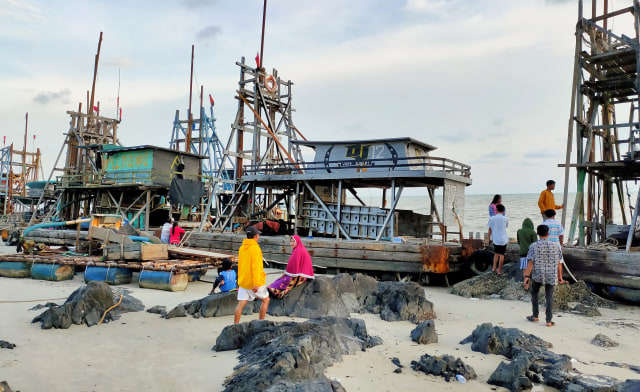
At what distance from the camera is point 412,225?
2009 centimetres

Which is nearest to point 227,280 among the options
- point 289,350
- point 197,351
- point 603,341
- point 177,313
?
point 177,313

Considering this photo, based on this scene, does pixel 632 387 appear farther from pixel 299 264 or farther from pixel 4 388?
pixel 4 388

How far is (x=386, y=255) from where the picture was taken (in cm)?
1505

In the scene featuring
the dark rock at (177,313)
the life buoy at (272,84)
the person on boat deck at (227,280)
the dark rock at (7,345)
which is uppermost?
the life buoy at (272,84)

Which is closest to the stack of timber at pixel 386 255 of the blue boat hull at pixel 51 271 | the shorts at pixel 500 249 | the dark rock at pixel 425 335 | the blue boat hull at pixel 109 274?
the shorts at pixel 500 249

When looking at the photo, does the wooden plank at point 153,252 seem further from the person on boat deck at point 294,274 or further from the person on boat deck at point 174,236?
the person on boat deck at point 294,274

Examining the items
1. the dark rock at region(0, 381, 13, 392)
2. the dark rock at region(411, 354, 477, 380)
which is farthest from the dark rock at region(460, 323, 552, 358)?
the dark rock at region(0, 381, 13, 392)

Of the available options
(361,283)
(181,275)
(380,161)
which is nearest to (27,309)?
(181,275)

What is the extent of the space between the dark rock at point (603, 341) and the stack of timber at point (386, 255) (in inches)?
253

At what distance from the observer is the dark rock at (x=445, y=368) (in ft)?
18.8

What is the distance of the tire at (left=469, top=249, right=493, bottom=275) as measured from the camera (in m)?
14.5

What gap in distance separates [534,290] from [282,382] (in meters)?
6.48

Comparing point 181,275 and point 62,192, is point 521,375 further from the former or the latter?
point 62,192

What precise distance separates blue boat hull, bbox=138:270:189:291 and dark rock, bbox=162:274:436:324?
9.64 ft
